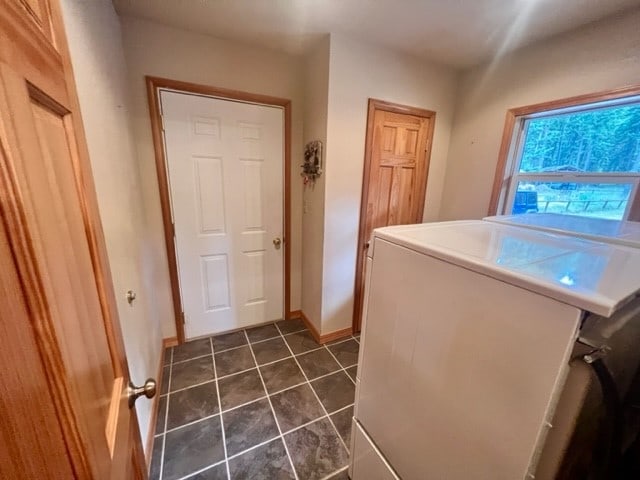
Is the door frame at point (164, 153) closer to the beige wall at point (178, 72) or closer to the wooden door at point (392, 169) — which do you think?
the beige wall at point (178, 72)

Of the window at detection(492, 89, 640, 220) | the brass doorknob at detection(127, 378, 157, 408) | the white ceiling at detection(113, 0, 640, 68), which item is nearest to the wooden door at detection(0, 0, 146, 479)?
the brass doorknob at detection(127, 378, 157, 408)

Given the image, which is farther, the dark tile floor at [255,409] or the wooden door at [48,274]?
the dark tile floor at [255,409]

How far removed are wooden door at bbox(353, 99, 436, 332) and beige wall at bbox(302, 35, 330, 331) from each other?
364mm

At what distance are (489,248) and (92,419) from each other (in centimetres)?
98

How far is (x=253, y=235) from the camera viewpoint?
227cm

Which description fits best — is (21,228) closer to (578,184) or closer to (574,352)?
(574,352)

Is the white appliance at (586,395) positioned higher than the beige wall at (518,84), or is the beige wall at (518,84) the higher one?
the beige wall at (518,84)

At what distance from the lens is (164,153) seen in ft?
6.03

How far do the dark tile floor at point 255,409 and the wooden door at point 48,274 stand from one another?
1.03 m

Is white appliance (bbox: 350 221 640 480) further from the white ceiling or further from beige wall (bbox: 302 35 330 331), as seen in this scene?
the white ceiling

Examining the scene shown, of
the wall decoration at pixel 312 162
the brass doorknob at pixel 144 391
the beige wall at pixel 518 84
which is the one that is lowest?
the brass doorknob at pixel 144 391

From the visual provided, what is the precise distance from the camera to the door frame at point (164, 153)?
1757mm

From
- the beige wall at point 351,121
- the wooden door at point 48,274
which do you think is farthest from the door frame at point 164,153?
the wooden door at point 48,274

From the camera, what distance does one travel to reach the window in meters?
1.58
